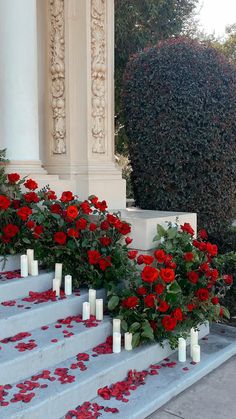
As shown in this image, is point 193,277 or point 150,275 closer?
point 150,275

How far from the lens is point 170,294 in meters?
3.13

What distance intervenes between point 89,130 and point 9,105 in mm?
894

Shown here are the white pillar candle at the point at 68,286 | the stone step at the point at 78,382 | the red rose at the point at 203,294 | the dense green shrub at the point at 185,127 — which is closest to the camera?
the stone step at the point at 78,382

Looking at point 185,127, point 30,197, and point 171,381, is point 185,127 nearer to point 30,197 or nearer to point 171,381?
point 30,197

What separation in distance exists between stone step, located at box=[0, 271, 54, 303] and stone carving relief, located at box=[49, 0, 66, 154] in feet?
6.11

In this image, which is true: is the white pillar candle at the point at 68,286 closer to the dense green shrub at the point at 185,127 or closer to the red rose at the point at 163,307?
the red rose at the point at 163,307


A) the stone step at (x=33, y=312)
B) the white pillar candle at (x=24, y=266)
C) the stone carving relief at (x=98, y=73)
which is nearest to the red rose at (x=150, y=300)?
the stone step at (x=33, y=312)

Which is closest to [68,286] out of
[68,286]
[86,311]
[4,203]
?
[68,286]

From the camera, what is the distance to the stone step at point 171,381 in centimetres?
252

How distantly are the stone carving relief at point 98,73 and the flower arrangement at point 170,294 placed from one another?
5.58ft

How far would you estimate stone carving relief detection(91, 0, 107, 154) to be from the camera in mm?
4812

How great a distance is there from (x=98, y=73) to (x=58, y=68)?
442 mm

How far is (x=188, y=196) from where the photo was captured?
4855 millimetres

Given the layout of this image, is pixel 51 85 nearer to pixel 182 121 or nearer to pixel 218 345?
pixel 182 121
